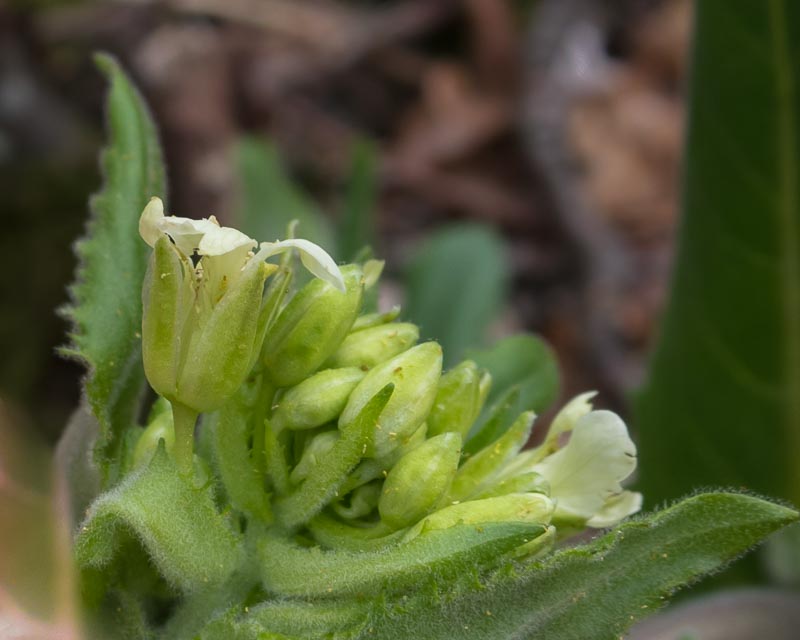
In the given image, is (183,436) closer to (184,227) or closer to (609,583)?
(184,227)

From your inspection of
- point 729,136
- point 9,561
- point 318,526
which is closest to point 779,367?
point 729,136

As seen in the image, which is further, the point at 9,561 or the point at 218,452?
the point at 218,452

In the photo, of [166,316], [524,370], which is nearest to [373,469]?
[166,316]

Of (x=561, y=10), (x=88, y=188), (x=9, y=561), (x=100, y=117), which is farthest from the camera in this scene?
(x=561, y=10)

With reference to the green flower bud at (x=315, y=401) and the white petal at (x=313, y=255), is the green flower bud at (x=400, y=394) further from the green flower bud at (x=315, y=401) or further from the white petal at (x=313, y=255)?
the white petal at (x=313, y=255)

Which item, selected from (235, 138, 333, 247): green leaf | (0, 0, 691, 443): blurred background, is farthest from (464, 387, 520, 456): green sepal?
(0, 0, 691, 443): blurred background

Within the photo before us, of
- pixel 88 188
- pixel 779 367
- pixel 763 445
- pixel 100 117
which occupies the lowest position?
pixel 763 445

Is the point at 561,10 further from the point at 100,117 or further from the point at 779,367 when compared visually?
the point at 779,367
